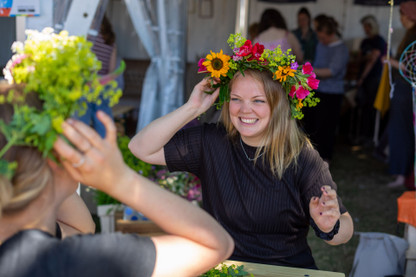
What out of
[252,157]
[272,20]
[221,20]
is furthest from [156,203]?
[221,20]

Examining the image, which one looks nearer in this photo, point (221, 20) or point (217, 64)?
point (217, 64)

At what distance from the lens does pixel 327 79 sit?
6.08m

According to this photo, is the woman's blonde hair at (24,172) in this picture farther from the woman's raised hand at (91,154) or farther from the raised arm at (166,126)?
the raised arm at (166,126)

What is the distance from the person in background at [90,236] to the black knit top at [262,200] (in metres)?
1.03

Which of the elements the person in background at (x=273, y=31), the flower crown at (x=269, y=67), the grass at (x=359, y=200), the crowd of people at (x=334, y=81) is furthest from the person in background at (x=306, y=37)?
the flower crown at (x=269, y=67)

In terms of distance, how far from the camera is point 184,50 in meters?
5.40

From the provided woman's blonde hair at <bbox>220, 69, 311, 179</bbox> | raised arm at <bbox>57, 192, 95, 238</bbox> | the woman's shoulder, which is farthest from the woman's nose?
raised arm at <bbox>57, 192, 95, 238</bbox>

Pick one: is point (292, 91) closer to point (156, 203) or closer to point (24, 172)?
point (156, 203)

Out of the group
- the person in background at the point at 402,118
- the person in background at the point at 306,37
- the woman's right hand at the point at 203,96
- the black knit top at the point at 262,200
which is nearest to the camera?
the black knit top at the point at 262,200

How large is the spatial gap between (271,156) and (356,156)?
5.60 metres

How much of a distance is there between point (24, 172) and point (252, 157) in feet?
4.56

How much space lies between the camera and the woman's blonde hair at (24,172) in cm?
107

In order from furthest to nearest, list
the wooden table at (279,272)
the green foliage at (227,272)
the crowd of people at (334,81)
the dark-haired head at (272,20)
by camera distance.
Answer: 1. the dark-haired head at (272,20)
2. the crowd of people at (334,81)
3. the wooden table at (279,272)
4. the green foliage at (227,272)

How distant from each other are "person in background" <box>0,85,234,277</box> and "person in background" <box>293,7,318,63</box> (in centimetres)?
625
